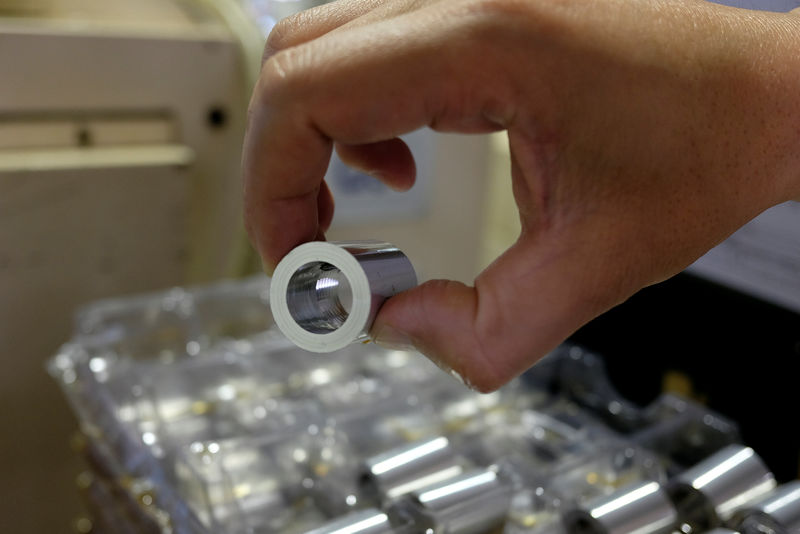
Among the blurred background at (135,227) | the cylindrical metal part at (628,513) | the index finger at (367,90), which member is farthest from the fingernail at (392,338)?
the blurred background at (135,227)

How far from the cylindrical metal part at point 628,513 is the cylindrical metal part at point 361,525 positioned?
0.14m

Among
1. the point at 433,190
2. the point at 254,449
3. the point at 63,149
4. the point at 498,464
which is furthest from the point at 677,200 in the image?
the point at 433,190

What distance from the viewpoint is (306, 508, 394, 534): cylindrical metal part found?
476 mm

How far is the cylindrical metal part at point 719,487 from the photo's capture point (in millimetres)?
534

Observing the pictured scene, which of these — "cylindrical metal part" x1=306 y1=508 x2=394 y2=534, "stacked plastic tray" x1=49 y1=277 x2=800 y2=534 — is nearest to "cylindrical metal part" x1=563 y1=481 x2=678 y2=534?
"stacked plastic tray" x1=49 y1=277 x2=800 y2=534

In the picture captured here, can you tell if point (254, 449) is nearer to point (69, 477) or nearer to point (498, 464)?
point (498, 464)

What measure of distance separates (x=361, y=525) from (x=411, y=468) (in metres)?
0.08

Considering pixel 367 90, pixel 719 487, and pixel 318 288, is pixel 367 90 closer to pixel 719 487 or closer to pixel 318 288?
pixel 318 288

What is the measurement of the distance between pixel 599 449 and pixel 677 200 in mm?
309

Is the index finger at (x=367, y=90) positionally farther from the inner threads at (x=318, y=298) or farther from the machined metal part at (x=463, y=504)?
the machined metal part at (x=463, y=504)

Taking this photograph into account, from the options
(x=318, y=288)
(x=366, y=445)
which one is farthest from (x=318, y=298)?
(x=366, y=445)

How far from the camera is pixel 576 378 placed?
753 millimetres

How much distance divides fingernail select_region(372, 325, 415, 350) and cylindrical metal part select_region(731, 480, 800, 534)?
304 mm

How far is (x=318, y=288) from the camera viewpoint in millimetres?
443
